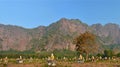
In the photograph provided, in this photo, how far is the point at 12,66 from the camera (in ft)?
119

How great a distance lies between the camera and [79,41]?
236 feet

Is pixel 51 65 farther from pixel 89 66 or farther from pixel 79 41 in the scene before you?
pixel 79 41

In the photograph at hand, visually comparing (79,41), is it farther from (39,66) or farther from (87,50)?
(39,66)

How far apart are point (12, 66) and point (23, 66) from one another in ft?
4.33

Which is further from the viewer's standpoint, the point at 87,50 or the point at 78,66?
the point at 87,50

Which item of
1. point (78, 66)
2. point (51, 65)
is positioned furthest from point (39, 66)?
point (78, 66)

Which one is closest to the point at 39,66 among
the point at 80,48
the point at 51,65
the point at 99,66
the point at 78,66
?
the point at 51,65

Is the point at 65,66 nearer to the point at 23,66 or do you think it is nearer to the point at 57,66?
the point at 57,66

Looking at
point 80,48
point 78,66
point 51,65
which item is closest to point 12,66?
point 51,65

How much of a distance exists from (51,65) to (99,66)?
5600mm

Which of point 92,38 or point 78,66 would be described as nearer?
point 78,66

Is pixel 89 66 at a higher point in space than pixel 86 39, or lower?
lower

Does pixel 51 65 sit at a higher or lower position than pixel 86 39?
lower

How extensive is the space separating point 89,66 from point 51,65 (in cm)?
448
